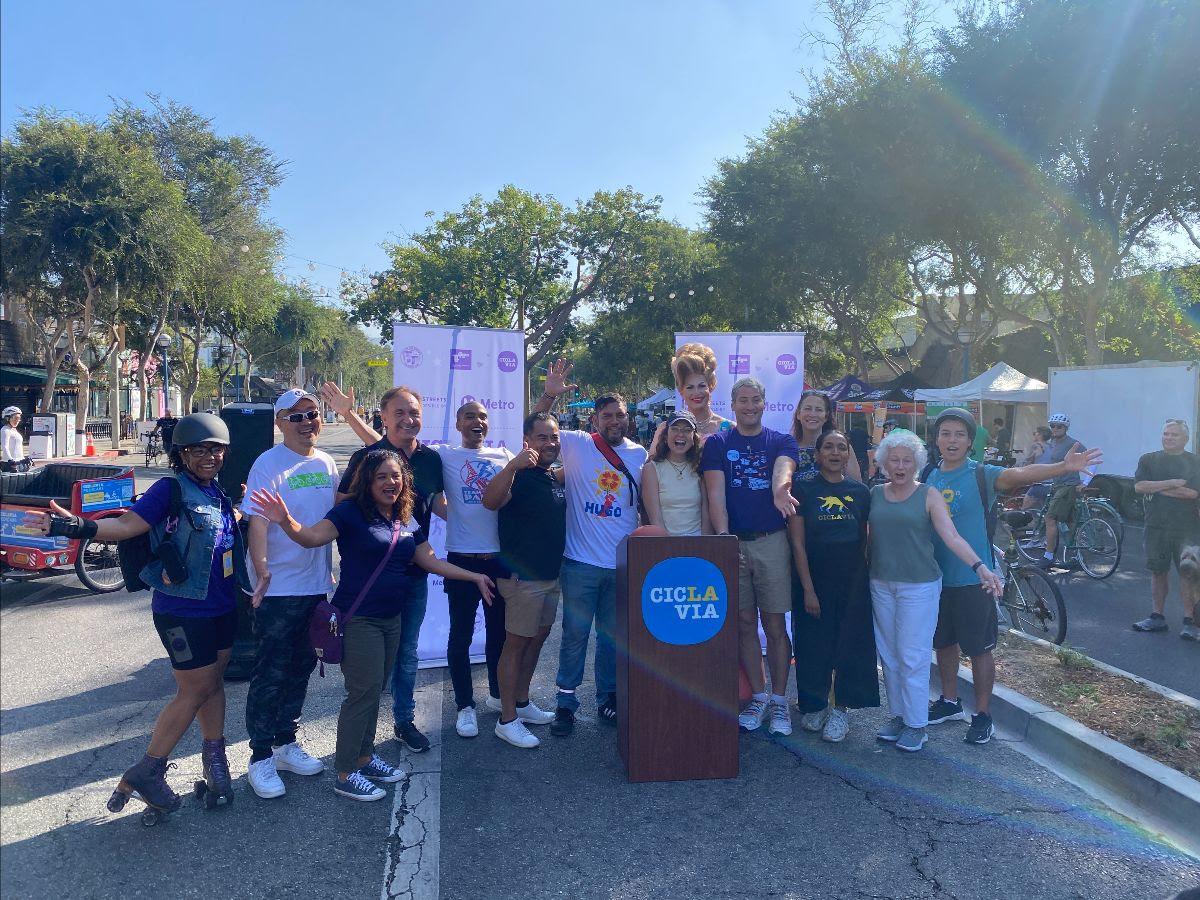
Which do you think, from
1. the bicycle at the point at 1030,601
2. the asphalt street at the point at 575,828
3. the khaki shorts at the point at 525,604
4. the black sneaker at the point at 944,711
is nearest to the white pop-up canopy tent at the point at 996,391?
the bicycle at the point at 1030,601

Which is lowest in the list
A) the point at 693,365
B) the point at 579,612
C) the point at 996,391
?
the point at 579,612

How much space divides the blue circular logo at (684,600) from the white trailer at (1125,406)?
1142 cm

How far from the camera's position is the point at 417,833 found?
11.5ft

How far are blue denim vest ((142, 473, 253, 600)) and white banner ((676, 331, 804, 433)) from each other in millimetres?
4598

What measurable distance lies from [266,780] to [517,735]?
1.24 metres

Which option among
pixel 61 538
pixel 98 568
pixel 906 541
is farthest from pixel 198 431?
pixel 98 568

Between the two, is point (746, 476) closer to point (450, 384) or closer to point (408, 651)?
point (408, 651)

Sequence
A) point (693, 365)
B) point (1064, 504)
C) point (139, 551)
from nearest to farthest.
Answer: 1. point (139, 551)
2. point (693, 365)
3. point (1064, 504)

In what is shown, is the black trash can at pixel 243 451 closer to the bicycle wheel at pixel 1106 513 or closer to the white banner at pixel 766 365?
the white banner at pixel 766 365

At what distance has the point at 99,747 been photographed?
4363 mm

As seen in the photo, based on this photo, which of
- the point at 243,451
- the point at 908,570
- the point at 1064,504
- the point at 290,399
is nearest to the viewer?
the point at 290,399

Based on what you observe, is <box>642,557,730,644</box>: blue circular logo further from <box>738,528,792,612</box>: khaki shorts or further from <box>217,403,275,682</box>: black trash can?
<box>217,403,275,682</box>: black trash can

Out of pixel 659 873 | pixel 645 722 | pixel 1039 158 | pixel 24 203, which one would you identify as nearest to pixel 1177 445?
pixel 645 722

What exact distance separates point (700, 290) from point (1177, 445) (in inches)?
961
